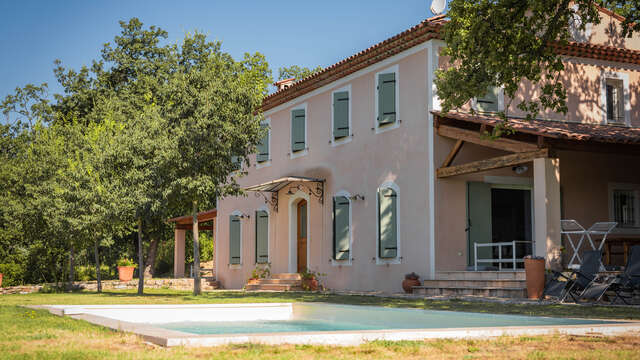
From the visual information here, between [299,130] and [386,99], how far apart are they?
4.19 m

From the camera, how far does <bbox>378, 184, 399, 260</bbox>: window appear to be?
15.5 m

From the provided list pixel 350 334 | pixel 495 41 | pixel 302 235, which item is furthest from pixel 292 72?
pixel 350 334

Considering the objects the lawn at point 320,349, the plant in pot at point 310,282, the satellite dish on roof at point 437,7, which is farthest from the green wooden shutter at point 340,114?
the lawn at point 320,349

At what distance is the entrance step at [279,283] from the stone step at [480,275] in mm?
5223

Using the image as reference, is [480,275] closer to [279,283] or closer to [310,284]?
[310,284]

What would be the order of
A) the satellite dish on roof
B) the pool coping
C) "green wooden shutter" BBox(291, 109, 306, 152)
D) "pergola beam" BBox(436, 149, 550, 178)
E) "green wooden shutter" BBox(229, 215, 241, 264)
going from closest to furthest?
the pool coping, "pergola beam" BBox(436, 149, 550, 178), the satellite dish on roof, "green wooden shutter" BBox(291, 109, 306, 152), "green wooden shutter" BBox(229, 215, 241, 264)

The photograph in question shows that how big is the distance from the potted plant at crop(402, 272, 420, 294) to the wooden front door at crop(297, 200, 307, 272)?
212 inches

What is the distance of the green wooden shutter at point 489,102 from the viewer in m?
15.1

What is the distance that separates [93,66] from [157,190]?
18.4 metres

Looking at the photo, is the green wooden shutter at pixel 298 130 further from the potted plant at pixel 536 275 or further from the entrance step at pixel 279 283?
the potted plant at pixel 536 275

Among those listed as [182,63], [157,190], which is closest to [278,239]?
[157,190]

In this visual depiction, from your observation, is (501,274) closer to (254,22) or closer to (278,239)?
(278,239)

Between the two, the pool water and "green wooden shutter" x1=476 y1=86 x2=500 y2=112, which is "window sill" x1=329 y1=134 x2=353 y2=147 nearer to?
"green wooden shutter" x1=476 y1=86 x2=500 y2=112

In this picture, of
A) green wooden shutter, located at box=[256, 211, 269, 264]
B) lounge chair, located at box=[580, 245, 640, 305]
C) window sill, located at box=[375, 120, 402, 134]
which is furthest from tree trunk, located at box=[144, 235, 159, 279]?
lounge chair, located at box=[580, 245, 640, 305]
